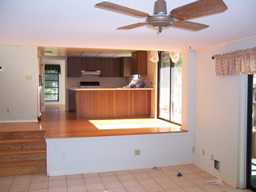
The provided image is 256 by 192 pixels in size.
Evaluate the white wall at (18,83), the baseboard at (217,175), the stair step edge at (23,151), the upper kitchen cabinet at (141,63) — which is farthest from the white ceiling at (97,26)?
the upper kitchen cabinet at (141,63)

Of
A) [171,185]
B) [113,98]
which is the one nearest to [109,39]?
[171,185]

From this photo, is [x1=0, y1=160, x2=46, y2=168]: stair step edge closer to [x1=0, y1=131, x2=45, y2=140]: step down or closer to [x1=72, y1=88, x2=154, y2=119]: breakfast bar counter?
[x1=0, y1=131, x2=45, y2=140]: step down

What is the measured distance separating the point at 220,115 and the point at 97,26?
8.33 feet

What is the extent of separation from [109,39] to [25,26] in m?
1.29

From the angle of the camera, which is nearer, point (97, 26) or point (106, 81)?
point (97, 26)

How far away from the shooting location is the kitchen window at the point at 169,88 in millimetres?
6000

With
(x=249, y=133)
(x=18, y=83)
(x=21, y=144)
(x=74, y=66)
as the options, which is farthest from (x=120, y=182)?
(x=74, y=66)

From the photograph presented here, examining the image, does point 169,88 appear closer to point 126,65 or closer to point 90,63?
point 126,65

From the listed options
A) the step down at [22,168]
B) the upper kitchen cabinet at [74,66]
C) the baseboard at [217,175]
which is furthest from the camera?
the upper kitchen cabinet at [74,66]

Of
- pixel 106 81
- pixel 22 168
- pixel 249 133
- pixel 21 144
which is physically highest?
pixel 106 81

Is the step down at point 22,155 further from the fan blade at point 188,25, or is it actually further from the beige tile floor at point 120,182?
the fan blade at point 188,25

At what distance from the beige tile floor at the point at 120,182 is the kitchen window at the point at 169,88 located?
1883 millimetres

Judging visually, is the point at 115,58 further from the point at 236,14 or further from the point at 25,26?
the point at 236,14

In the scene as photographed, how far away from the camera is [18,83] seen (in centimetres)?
641
